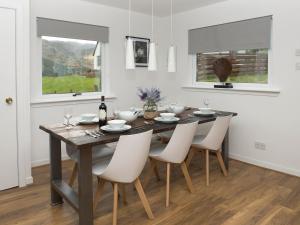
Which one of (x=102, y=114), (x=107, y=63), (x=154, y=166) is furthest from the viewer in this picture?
(x=107, y=63)

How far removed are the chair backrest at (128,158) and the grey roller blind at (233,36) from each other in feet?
7.47

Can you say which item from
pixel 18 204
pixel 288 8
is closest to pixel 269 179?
pixel 288 8

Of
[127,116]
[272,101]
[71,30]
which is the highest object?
[71,30]

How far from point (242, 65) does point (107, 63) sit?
2.10 metres

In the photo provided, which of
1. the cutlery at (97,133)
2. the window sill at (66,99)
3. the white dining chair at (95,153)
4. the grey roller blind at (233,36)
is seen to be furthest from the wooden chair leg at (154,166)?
the grey roller blind at (233,36)

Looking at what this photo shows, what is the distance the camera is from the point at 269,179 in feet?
11.1

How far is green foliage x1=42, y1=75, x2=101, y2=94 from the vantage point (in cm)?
396

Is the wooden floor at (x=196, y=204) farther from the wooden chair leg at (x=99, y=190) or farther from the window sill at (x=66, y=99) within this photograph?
the window sill at (x=66, y=99)

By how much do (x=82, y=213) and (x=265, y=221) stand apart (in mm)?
1581

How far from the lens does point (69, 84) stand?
4.18m

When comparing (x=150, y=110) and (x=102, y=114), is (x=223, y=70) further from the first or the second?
(x=102, y=114)

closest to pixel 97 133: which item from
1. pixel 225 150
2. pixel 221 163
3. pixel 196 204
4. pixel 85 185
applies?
pixel 85 185

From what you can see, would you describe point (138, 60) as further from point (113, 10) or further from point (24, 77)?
point (24, 77)

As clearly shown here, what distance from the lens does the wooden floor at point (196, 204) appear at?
244 cm
